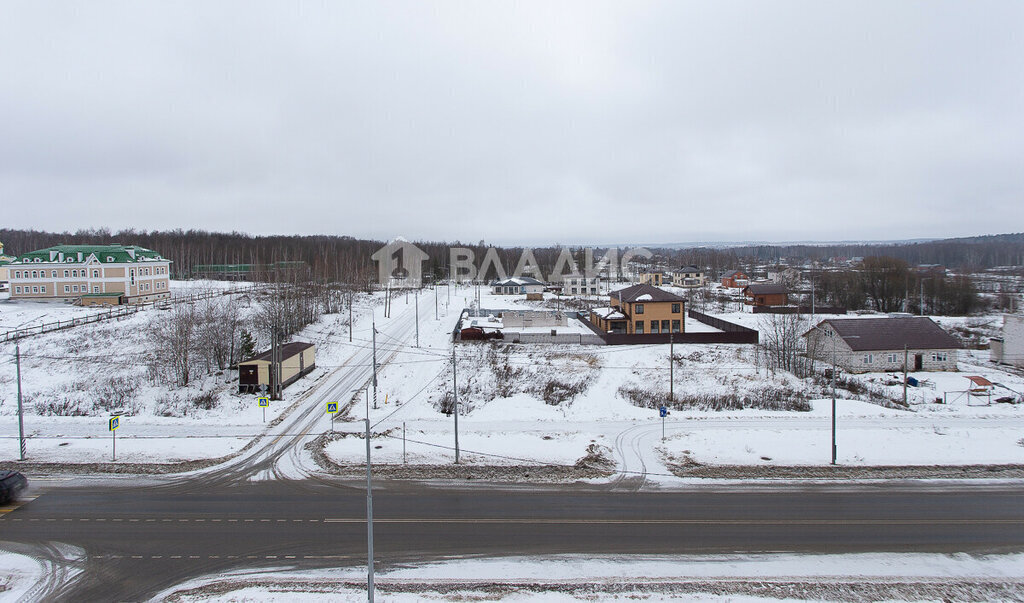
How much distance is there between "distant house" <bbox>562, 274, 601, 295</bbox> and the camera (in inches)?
3174

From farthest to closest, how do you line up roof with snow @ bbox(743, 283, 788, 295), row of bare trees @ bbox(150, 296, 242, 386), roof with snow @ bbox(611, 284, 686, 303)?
roof with snow @ bbox(743, 283, 788, 295), roof with snow @ bbox(611, 284, 686, 303), row of bare trees @ bbox(150, 296, 242, 386)

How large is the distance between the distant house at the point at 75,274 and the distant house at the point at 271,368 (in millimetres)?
31049

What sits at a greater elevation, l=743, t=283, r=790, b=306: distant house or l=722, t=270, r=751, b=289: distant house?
l=722, t=270, r=751, b=289: distant house

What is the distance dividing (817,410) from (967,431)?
5.65m

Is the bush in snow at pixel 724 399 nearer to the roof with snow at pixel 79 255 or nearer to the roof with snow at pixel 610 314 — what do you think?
the roof with snow at pixel 610 314

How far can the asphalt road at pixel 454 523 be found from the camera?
13.2 m

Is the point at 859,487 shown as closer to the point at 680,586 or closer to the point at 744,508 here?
the point at 744,508

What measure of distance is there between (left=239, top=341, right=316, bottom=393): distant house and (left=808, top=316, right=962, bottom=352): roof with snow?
36.1 m

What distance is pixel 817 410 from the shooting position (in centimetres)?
2602

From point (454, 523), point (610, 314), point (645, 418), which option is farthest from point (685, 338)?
point (454, 523)

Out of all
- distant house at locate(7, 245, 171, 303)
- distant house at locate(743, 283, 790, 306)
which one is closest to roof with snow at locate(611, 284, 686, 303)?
distant house at locate(743, 283, 790, 306)

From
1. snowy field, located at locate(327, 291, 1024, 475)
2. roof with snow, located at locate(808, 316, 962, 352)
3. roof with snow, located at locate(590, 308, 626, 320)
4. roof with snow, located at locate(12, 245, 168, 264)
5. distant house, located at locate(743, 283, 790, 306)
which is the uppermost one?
roof with snow, located at locate(12, 245, 168, 264)

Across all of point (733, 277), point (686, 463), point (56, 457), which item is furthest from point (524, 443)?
point (733, 277)

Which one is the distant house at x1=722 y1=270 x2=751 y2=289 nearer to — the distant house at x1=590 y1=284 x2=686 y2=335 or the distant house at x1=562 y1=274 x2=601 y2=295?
the distant house at x1=562 y1=274 x2=601 y2=295
